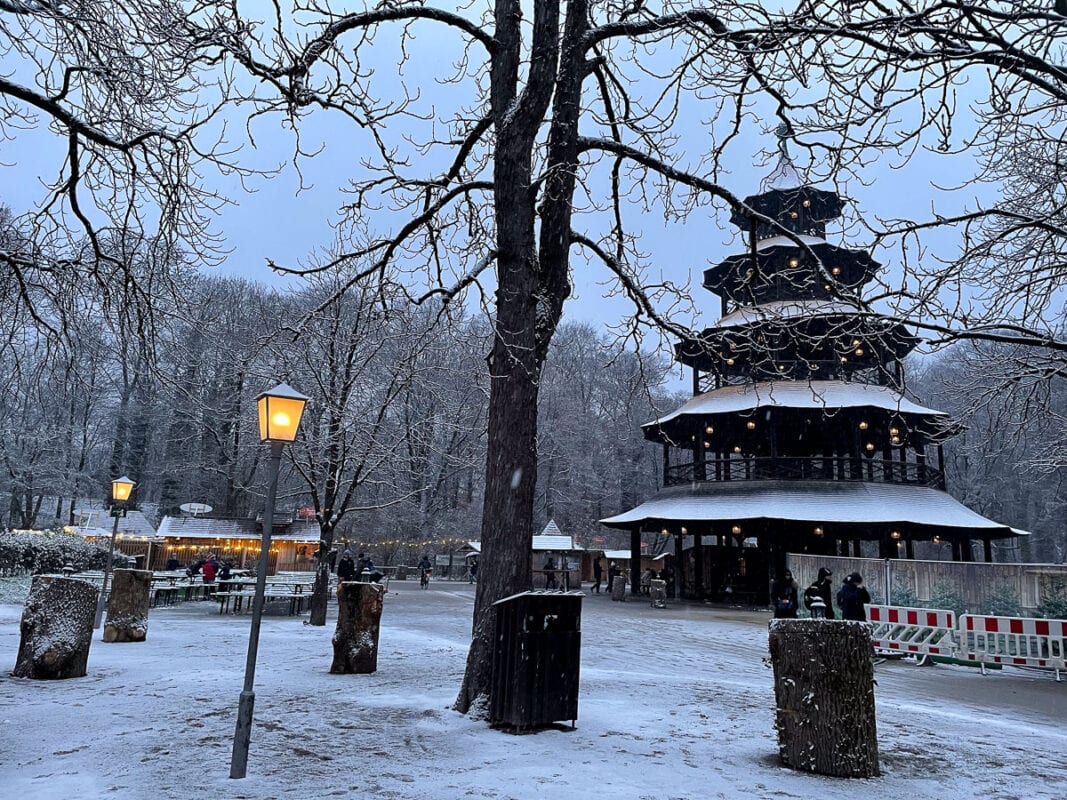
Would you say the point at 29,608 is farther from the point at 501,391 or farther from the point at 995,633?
the point at 995,633

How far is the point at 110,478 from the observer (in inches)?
1752

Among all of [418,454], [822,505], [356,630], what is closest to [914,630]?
[822,505]

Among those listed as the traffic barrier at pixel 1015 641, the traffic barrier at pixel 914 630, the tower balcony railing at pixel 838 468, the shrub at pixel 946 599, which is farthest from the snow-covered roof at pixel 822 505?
the traffic barrier at pixel 1015 641

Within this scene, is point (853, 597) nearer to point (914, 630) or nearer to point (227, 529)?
point (914, 630)

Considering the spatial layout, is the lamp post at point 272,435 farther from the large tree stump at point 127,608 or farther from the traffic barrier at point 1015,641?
the traffic barrier at point 1015,641

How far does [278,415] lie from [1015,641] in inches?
564

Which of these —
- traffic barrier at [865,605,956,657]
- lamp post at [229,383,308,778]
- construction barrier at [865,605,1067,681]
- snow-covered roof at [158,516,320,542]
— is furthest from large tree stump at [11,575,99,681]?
snow-covered roof at [158,516,320,542]

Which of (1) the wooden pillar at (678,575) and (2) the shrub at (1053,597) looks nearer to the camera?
(2) the shrub at (1053,597)

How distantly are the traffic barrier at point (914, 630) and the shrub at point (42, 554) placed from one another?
83.4 feet

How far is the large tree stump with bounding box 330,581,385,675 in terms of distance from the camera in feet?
32.5

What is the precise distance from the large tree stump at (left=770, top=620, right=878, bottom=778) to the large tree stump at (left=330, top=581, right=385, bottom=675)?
5921 millimetres

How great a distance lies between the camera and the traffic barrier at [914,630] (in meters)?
14.7

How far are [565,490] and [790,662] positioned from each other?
141 ft

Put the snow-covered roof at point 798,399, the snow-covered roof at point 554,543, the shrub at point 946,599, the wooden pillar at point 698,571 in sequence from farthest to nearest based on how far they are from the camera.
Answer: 1. the snow-covered roof at point 554,543
2. the wooden pillar at point 698,571
3. the snow-covered roof at point 798,399
4. the shrub at point 946,599
